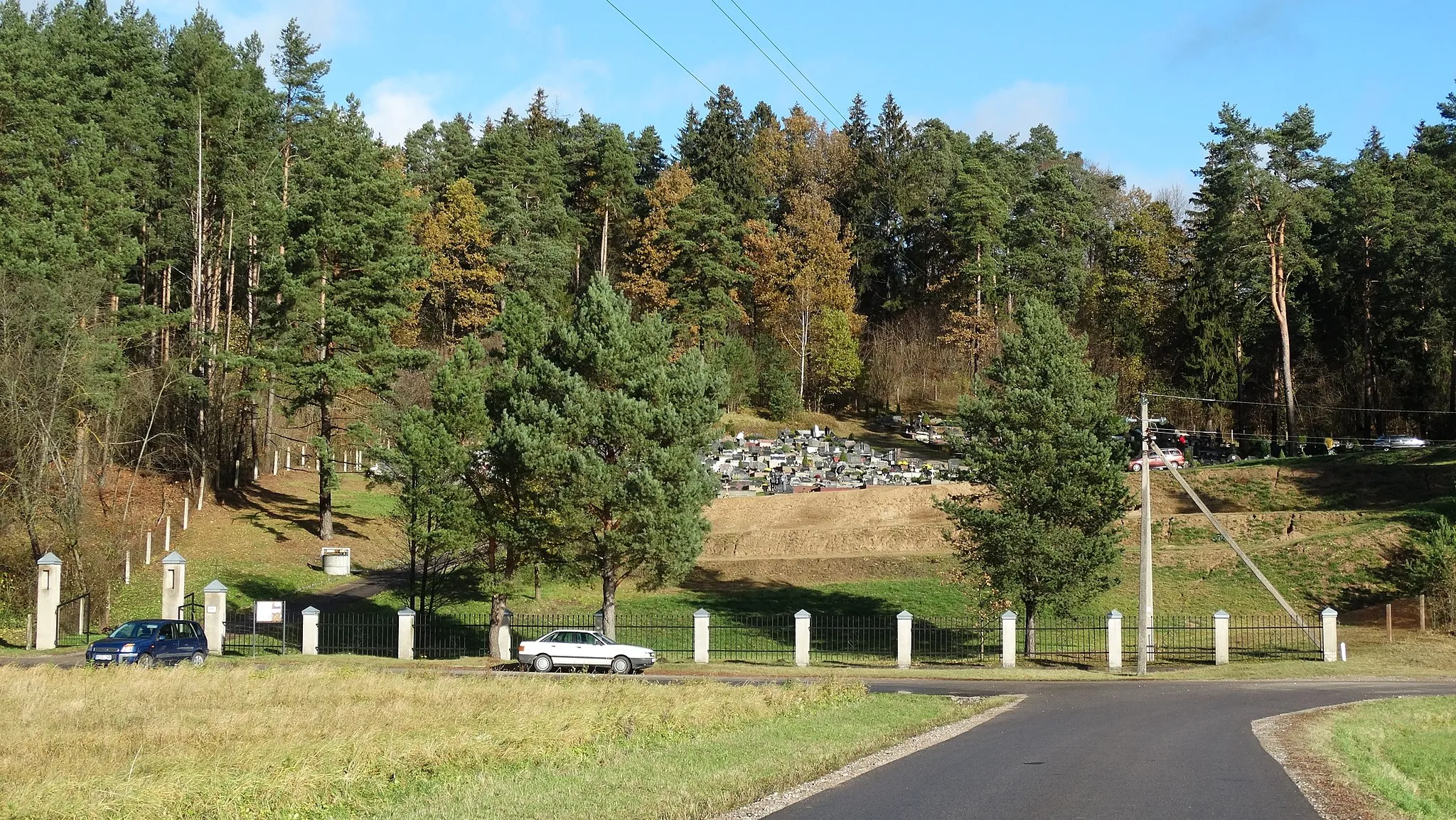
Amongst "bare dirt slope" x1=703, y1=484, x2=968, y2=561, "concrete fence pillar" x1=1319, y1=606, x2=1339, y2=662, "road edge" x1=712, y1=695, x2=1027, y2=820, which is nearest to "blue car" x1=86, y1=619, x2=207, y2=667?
"road edge" x1=712, y1=695, x2=1027, y2=820

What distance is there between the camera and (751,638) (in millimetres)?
41375

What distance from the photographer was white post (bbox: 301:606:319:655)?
37.4 meters

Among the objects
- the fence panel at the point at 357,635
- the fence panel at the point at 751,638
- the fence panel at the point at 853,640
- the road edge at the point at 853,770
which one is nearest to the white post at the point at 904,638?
the fence panel at the point at 853,640

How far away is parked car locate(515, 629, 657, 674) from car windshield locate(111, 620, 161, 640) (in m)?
9.28

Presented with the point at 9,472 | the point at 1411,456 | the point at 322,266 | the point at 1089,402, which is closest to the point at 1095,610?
the point at 1089,402

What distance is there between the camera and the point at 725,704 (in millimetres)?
21281

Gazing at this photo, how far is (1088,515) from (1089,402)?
11.3ft

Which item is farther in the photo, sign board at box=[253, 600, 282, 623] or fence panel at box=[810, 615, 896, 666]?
fence panel at box=[810, 615, 896, 666]

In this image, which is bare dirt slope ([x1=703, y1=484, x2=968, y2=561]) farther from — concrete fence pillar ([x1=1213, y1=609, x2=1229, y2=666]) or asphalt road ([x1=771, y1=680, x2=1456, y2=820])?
asphalt road ([x1=771, y1=680, x2=1456, y2=820])

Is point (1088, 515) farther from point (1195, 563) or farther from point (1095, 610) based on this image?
point (1195, 563)

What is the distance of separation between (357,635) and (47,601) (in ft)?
30.1

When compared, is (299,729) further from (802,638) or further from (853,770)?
(802,638)

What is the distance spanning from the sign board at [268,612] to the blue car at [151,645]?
3.78 metres

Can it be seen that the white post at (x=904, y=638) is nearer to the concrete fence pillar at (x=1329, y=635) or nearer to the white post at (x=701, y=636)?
the white post at (x=701, y=636)
